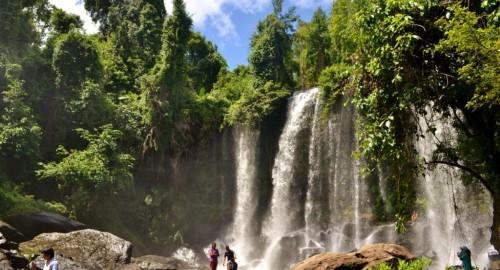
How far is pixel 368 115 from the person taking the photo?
24.6 ft

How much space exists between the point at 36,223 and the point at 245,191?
11735 millimetres

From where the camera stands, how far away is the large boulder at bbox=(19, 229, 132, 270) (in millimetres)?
12898

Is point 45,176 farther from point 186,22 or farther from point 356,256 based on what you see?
point 356,256

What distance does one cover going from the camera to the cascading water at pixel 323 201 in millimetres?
17391

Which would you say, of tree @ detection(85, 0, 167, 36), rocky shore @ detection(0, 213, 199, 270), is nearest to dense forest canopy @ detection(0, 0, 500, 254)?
tree @ detection(85, 0, 167, 36)

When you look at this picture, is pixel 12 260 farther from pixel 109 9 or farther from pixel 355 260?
pixel 109 9

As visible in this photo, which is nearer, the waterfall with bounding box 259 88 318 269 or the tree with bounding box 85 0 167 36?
the waterfall with bounding box 259 88 318 269

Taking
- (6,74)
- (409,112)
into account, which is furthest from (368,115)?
(6,74)

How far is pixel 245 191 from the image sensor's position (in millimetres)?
24188

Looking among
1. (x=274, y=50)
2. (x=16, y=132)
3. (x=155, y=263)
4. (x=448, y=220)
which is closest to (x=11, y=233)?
(x=155, y=263)

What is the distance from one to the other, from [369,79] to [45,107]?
19.3 m

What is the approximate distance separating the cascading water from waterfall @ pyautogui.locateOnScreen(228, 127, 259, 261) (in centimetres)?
6

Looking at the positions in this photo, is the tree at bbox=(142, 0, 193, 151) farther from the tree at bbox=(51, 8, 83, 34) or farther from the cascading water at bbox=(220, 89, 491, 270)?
the tree at bbox=(51, 8, 83, 34)

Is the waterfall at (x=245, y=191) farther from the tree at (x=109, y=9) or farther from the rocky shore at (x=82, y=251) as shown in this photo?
the tree at (x=109, y=9)
